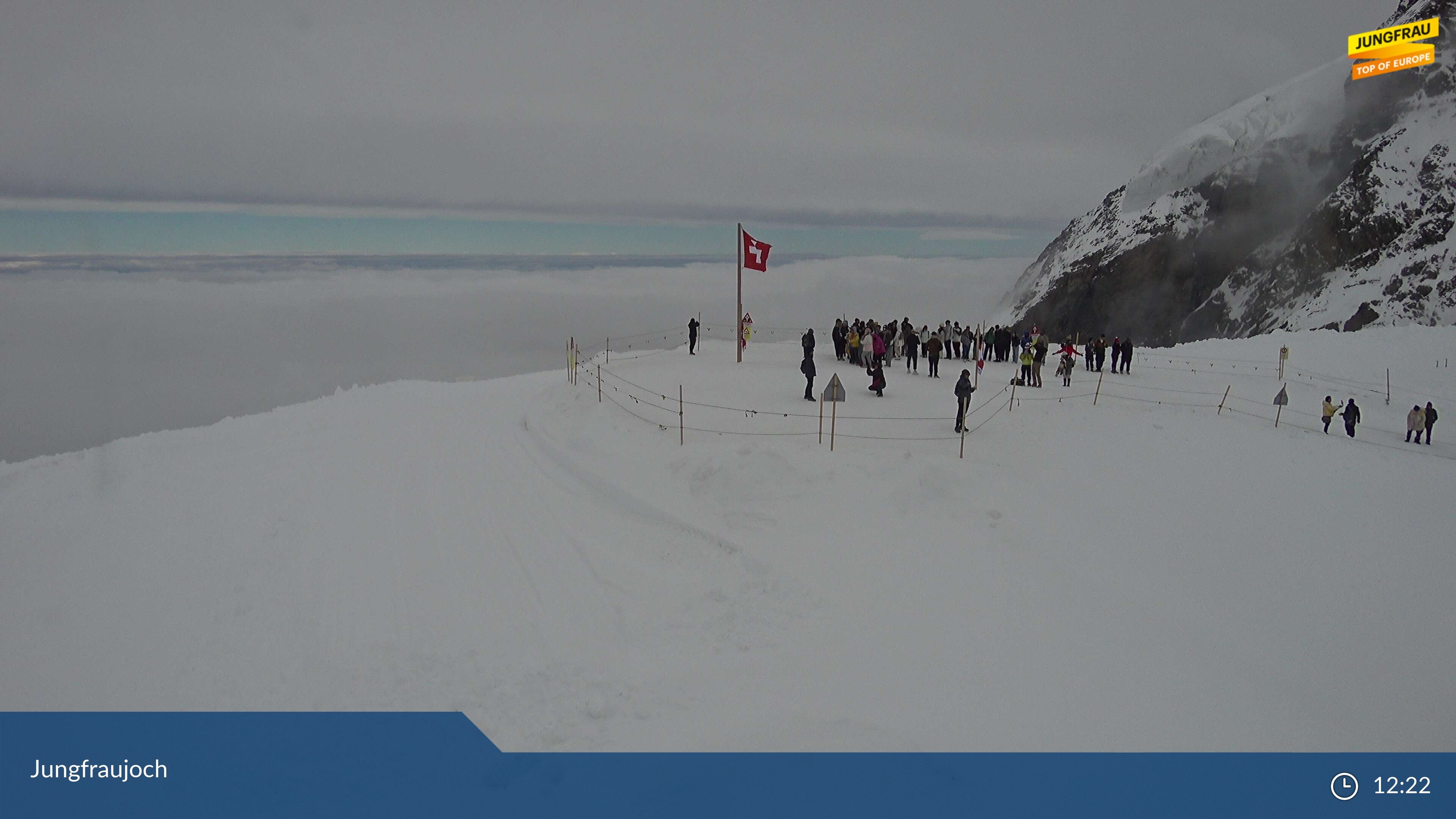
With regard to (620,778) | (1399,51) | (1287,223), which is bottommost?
(620,778)

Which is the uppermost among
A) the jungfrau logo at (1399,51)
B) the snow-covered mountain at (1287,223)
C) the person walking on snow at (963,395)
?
the jungfrau logo at (1399,51)

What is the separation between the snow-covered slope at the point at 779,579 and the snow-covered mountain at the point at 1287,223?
46194mm

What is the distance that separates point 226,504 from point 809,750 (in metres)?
14.7

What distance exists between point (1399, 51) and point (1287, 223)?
15.2 metres

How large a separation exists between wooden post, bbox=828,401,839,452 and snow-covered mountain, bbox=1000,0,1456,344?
50.9m

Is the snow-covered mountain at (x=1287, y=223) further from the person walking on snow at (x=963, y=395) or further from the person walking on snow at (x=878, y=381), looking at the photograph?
the person walking on snow at (x=963, y=395)

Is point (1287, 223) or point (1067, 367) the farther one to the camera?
point (1287, 223)

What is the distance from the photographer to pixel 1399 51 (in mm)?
63469

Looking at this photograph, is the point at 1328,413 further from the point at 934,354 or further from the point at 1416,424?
the point at 934,354

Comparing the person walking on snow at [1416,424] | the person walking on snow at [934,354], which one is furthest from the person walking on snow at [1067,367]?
the person walking on snow at [1416,424]

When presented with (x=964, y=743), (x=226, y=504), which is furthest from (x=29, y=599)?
(x=964, y=743)

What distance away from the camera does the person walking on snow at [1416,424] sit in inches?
806

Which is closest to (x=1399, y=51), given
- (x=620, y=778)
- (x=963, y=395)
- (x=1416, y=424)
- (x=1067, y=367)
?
(x=1416, y=424)

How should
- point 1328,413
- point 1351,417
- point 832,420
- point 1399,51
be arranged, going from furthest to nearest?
point 1399,51 < point 1328,413 < point 1351,417 < point 832,420
